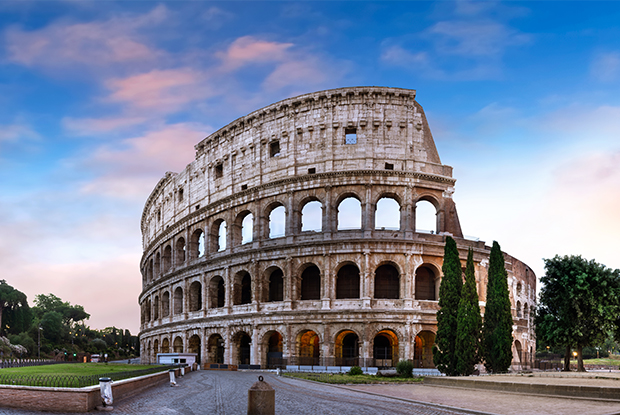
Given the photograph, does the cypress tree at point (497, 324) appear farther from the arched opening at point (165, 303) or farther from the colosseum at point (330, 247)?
the arched opening at point (165, 303)

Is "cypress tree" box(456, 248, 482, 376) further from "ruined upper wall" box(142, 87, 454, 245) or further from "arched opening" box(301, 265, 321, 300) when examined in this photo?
"arched opening" box(301, 265, 321, 300)

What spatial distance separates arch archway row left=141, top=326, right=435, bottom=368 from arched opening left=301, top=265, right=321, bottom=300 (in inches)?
116

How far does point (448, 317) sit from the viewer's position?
1377 inches

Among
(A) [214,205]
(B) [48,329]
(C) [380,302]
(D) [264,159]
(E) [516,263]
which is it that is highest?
(D) [264,159]

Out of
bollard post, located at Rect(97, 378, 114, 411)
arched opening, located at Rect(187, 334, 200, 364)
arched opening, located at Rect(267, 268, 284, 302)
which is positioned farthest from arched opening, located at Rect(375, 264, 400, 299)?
bollard post, located at Rect(97, 378, 114, 411)

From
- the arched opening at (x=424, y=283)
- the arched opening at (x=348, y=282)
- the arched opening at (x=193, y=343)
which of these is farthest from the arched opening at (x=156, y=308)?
the arched opening at (x=424, y=283)

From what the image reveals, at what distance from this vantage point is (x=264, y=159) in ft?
165

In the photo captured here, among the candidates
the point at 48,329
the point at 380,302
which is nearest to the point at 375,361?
the point at 380,302

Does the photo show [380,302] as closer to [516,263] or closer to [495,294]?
[495,294]

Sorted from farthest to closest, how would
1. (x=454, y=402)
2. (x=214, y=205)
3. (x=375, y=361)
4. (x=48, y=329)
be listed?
(x=48, y=329) → (x=214, y=205) → (x=375, y=361) → (x=454, y=402)

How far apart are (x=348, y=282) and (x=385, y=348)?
5944 mm

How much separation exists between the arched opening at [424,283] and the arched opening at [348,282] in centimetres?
470

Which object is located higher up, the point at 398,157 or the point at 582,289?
the point at 398,157

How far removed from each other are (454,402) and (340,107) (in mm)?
32686
